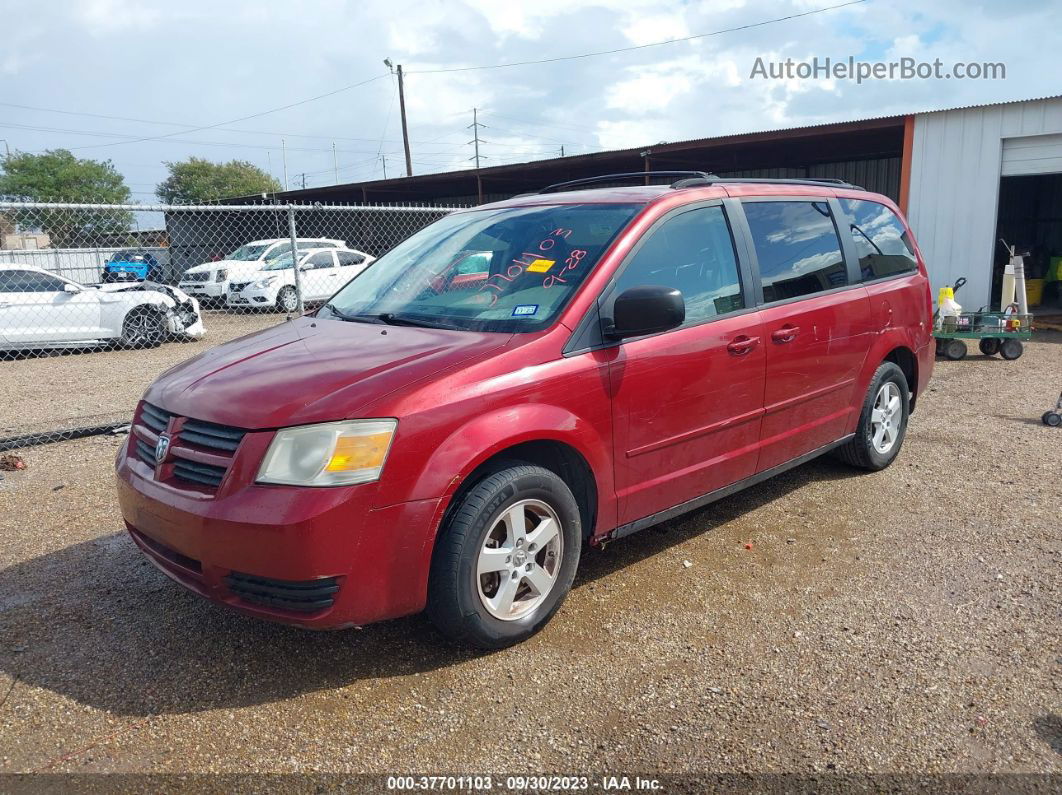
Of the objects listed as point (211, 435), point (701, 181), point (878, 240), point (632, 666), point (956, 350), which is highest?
point (701, 181)

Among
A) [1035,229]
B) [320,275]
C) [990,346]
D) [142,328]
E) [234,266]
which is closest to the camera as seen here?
[990,346]

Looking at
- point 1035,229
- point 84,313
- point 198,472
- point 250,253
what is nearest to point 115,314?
point 84,313

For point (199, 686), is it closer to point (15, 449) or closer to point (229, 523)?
point (229, 523)

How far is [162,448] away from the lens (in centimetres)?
311

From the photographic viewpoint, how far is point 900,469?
551 cm

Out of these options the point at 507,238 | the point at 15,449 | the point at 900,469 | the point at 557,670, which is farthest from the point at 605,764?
the point at 15,449

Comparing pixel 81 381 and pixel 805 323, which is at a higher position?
pixel 805 323

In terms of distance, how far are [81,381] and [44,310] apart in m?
2.92

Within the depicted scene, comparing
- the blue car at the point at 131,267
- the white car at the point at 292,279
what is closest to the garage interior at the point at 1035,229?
the white car at the point at 292,279

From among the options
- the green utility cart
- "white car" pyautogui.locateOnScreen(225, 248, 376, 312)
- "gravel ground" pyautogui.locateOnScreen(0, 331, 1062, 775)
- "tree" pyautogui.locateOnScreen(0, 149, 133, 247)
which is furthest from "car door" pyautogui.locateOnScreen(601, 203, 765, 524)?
"tree" pyautogui.locateOnScreen(0, 149, 133, 247)

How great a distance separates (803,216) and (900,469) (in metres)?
2.00

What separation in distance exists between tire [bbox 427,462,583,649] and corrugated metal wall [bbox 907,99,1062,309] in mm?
12585

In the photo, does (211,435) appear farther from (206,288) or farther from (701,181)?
(206,288)

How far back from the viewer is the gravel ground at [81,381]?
7645 millimetres
